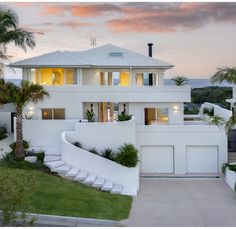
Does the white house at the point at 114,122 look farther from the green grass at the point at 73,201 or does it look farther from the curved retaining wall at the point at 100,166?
the green grass at the point at 73,201

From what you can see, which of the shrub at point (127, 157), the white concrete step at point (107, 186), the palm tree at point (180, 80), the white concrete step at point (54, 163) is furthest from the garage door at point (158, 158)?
the white concrete step at point (54, 163)

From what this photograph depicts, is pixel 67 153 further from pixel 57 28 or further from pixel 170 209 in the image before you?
pixel 57 28

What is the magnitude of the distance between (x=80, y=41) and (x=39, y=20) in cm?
1177

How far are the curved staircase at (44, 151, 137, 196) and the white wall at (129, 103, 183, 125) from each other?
26.9 feet

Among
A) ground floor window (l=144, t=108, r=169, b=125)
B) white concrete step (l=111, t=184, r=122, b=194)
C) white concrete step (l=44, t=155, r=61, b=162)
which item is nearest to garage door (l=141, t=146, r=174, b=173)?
ground floor window (l=144, t=108, r=169, b=125)

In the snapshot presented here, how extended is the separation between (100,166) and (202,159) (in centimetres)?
813

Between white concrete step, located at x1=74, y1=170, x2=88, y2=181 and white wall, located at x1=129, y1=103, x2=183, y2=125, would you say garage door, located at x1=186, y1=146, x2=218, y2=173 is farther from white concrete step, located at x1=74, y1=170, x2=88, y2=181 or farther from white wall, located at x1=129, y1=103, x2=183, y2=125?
white concrete step, located at x1=74, y1=170, x2=88, y2=181

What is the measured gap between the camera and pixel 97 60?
93.4 feet

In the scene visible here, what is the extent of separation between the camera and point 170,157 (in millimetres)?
23000

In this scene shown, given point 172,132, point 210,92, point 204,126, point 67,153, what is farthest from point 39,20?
point 210,92

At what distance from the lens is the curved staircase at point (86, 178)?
17672 mm

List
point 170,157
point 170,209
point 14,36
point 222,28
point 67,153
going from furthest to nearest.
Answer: point 222,28, point 170,157, point 14,36, point 67,153, point 170,209

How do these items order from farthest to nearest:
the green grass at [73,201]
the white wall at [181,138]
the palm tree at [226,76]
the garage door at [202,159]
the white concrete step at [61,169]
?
the garage door at [202,159] → the white wall at [181,138] → the palm tree at [226,76] → the white concrete step at [61,169] → the green grass at [73,201]

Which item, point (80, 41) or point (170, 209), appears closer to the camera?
point (170, 209)
